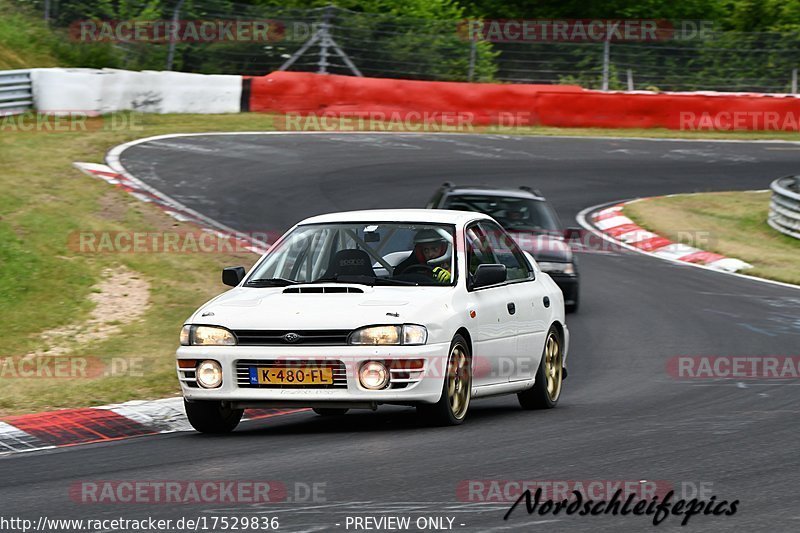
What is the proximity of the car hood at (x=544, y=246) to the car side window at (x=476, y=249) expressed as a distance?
5827mm

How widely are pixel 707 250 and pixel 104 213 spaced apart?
9.33m

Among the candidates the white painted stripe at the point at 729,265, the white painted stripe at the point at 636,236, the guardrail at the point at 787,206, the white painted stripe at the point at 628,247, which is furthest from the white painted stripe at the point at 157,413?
the guardrail at the point at 787,206

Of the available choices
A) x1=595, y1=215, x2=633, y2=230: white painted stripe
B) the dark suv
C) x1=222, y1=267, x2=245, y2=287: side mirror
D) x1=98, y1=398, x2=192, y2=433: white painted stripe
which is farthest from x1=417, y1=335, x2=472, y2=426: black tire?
x1=595, y1=215, x2=633, y2=230: white painted stripe

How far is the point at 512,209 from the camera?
53.3 ft

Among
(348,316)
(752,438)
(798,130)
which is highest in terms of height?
(348,316)

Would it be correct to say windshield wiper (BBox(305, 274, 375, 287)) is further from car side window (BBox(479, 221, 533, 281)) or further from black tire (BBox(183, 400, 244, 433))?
car side window (BBox(479, 221, 533, 281))

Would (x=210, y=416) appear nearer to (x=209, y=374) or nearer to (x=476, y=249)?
(x=209, y=374)

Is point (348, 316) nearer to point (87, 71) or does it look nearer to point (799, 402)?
point (799, 402)

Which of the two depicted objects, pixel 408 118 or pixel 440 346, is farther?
pixel 408 118

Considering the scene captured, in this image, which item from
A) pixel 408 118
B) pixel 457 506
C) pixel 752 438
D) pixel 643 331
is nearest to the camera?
pixel 457 506

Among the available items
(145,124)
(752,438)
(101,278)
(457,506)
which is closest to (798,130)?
(145,124)

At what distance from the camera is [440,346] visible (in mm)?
8258

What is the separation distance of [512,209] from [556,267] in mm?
1037

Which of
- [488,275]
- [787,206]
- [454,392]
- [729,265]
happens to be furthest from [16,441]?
[787,206]
